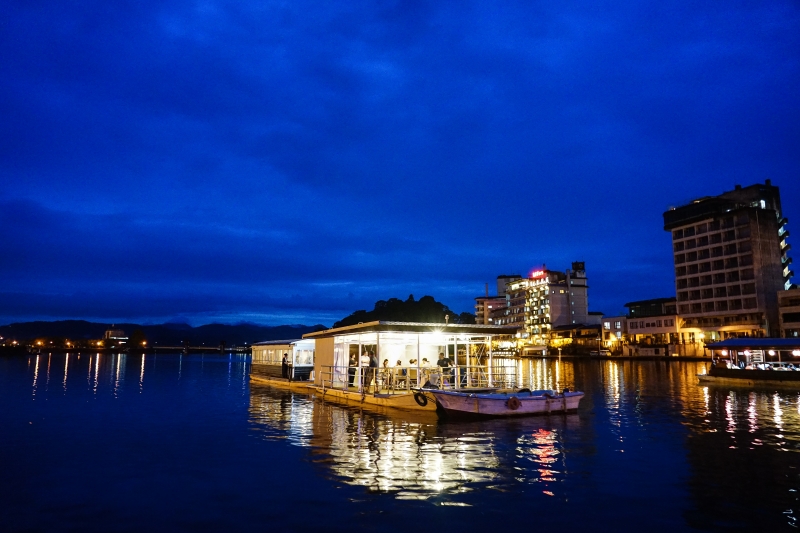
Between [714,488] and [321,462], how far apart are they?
10.9m

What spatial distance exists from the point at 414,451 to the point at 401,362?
15.3 metres

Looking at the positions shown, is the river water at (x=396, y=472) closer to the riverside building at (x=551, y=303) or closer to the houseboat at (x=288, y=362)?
the houseboat at (x=288, y=362)

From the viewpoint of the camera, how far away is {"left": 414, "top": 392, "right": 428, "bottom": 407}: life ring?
26.5 metres

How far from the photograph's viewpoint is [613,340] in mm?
137875

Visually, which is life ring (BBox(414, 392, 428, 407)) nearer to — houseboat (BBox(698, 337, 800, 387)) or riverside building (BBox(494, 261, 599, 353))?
houseboat (BBox(698, 337, 800, 387))

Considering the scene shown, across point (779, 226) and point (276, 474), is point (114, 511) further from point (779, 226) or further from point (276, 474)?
point (779, 226)

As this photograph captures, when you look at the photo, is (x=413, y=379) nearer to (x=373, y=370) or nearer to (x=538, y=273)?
(x=373, y=370)

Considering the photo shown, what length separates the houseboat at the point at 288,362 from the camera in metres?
46.0

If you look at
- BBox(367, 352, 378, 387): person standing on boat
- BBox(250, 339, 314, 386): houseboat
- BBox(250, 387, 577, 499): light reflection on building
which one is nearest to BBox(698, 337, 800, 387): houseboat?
BBox(250, 387, 577, 499): light reflection on building

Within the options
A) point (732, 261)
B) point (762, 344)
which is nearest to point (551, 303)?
point (732, 261)

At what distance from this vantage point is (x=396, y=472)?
1472 cm

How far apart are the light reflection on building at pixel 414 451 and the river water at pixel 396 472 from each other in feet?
0.28

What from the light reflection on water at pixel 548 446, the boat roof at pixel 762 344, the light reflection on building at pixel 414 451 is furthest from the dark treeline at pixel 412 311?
the light reflection on building at pixel 414 451

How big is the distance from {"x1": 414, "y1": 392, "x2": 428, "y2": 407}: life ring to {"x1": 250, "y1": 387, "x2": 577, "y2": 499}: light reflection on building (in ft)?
2.02
